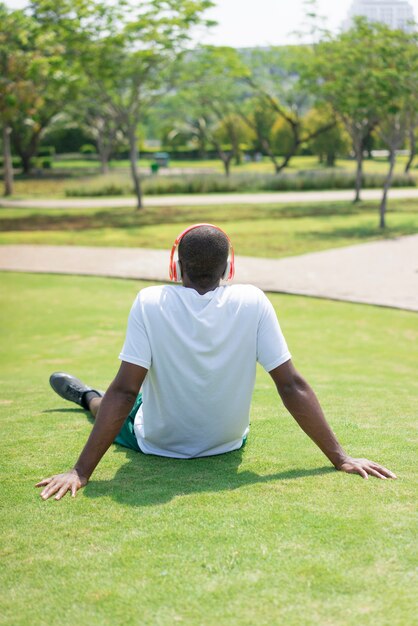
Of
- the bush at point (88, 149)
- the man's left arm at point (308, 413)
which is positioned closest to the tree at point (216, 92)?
the bush at point (88, 149)

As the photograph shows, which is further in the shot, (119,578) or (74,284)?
(74,284)

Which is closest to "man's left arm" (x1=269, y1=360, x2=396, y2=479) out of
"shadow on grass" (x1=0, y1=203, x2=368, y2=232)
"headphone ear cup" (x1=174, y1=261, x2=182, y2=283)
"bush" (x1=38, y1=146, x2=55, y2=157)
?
"headphone ear cup" (x1=174, y1=261, x2=182, y2=283)

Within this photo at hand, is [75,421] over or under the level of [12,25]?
under

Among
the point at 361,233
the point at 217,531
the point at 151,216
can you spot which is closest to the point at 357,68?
the point at 361,233

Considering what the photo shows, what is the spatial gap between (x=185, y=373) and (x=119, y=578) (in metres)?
A: 1.24

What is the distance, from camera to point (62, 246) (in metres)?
18.9

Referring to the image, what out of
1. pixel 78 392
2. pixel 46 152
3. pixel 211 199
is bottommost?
pixel 211 199

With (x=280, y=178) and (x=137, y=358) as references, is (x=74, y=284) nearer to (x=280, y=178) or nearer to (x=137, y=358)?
(x=137, y=358)

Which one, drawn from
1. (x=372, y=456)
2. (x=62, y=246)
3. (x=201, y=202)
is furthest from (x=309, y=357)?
(x=201, y=202)

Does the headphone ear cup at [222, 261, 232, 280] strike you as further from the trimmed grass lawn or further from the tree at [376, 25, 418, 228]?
the tree at [376, 25, 418, 228]

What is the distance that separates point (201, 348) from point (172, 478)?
1.95ft

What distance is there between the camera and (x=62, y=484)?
3.54m

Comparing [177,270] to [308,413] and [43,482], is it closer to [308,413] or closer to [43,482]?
[308,413]

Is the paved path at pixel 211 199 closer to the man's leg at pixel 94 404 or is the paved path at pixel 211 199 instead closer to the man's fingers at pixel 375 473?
the man's leg at pixel 94 404
